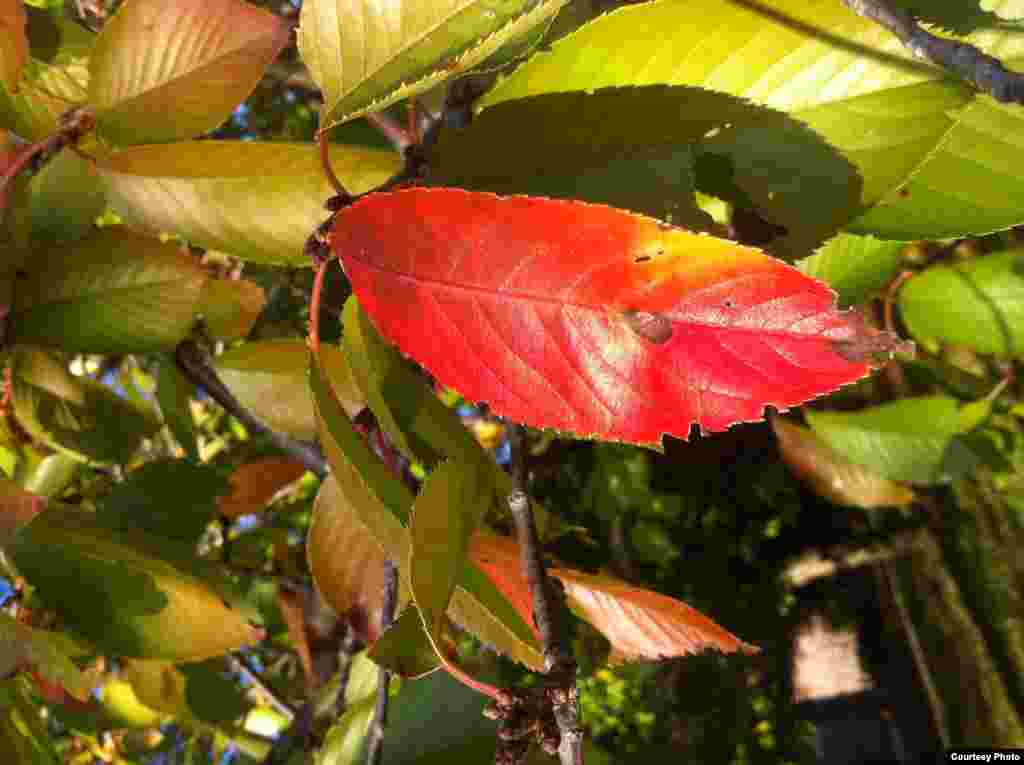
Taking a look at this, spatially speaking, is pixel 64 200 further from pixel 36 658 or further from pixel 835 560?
pixel 835 560

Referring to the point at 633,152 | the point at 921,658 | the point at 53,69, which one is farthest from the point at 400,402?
the point at 921,658

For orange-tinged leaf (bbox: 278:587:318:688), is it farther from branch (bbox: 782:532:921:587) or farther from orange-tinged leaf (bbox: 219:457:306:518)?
branch (bbox: 782:532:921:587)

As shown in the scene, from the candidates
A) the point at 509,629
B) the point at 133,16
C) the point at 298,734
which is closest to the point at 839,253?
the point at 509,629

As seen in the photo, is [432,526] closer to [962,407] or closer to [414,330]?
[414,330]

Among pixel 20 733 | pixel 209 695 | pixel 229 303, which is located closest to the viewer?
pixel 20 733

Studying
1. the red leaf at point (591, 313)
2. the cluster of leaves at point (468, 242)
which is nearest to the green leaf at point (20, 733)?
the cluster of leaves at point (468, 242)

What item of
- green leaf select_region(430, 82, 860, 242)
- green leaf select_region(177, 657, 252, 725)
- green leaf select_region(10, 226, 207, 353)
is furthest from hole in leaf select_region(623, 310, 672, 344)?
green leaf select_region(177, 657, 252, 725)

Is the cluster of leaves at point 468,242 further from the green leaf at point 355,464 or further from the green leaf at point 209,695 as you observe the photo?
the green leaf at point 209,695

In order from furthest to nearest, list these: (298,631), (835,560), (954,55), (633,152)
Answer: (835,560), (298,631), (633,152), (954,55)

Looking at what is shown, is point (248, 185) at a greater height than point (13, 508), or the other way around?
point (248, 185)
